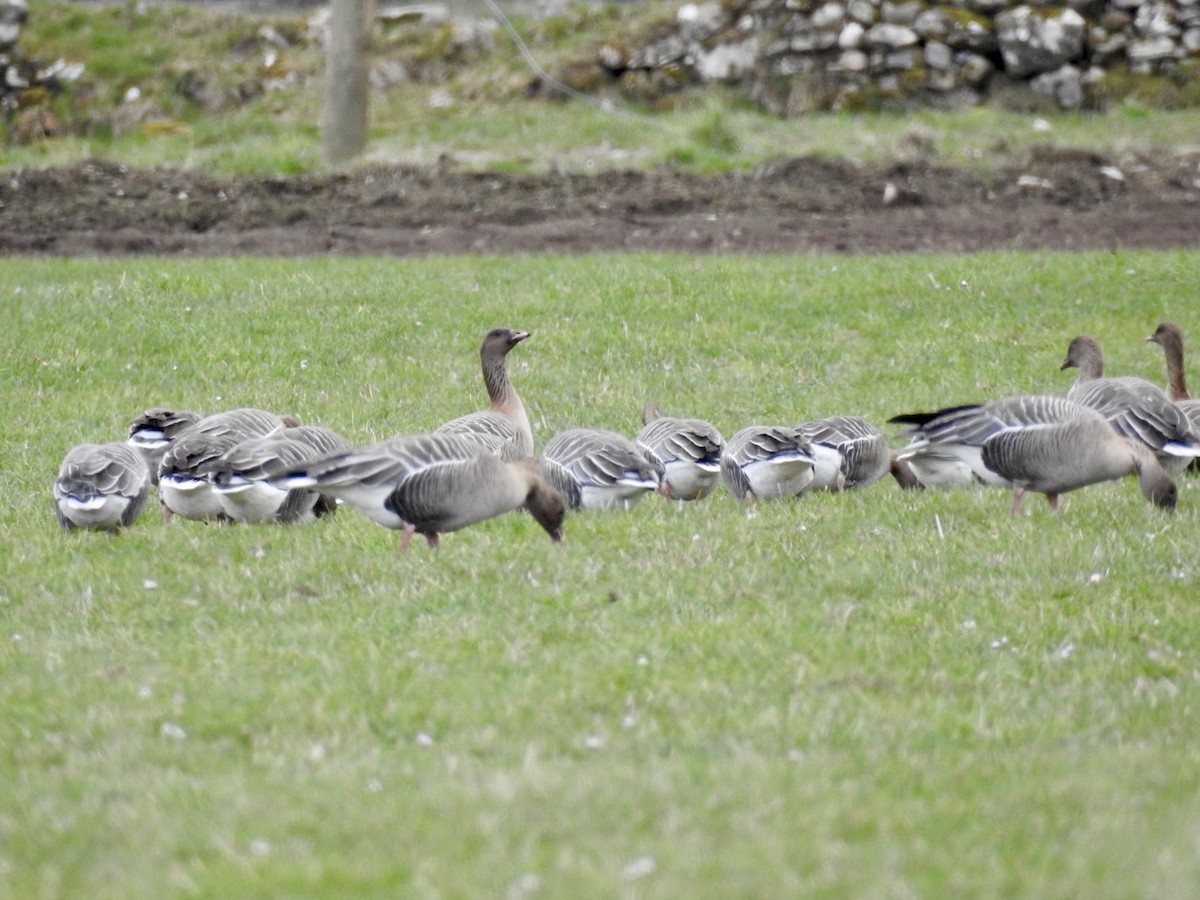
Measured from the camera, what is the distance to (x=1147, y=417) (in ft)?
33.3

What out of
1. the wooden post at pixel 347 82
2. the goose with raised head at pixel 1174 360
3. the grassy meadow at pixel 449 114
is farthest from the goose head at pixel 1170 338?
the wooden post at pixel 347 82

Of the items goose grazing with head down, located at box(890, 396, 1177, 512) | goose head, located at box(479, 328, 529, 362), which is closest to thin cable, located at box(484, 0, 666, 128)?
goose head, located at box(479, 328, 529, 362)

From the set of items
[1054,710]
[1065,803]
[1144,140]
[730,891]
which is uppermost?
[730,891]

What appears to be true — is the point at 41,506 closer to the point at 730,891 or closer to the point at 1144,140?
the point at 730,891

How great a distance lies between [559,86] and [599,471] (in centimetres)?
1700

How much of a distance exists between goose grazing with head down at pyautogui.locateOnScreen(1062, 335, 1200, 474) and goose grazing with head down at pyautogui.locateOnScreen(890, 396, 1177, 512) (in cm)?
48

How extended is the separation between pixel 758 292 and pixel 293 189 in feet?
24.6

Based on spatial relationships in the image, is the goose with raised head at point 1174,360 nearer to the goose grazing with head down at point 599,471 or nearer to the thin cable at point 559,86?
the goose grazing with head down at point 599,471

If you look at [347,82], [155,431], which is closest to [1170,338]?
Result: [155,431]

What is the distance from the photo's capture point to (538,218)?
19.4 m

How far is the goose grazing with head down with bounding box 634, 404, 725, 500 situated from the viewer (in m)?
10.0

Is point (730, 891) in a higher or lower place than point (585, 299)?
higher

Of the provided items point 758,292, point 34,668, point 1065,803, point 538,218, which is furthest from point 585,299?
point 1065,803

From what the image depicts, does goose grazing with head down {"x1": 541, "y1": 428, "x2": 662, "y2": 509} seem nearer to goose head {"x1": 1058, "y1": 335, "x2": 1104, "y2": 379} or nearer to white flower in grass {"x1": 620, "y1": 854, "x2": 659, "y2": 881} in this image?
goose head {"x1": 1058, "y1": 335, "x2": 1104, "y2": 379}
